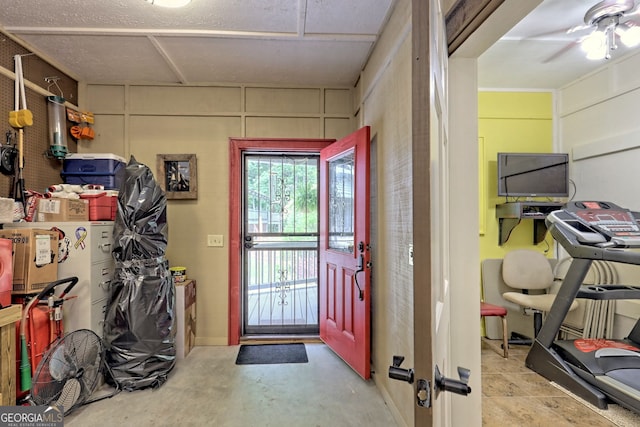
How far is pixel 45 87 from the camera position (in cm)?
261

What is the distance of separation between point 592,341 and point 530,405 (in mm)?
770

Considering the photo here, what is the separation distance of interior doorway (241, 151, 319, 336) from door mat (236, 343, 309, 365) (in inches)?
12.8

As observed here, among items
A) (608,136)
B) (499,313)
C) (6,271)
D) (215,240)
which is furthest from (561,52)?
(6,271)

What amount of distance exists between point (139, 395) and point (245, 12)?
2.80m


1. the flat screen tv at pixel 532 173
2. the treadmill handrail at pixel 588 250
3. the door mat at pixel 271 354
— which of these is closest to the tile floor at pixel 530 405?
the treadmill handrail at pixel 588 250

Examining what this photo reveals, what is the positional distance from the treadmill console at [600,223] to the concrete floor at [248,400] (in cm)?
185

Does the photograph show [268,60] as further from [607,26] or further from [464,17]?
[607,26]

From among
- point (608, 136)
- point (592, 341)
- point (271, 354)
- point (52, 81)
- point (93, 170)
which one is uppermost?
point (52, 81)

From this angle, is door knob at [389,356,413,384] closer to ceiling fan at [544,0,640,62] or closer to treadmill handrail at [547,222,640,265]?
treadmill handrail at [547,222,640,265]

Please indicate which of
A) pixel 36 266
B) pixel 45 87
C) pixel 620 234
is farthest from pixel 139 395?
pixel 620 234

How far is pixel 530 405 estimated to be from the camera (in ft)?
6.97

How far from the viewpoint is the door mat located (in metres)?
2.79

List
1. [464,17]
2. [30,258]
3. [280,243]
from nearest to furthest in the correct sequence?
[464,17] < [30,258] < [280,243]

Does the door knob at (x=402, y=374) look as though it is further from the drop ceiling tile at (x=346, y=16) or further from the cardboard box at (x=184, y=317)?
the cardboard box at (x=184, y=317)
